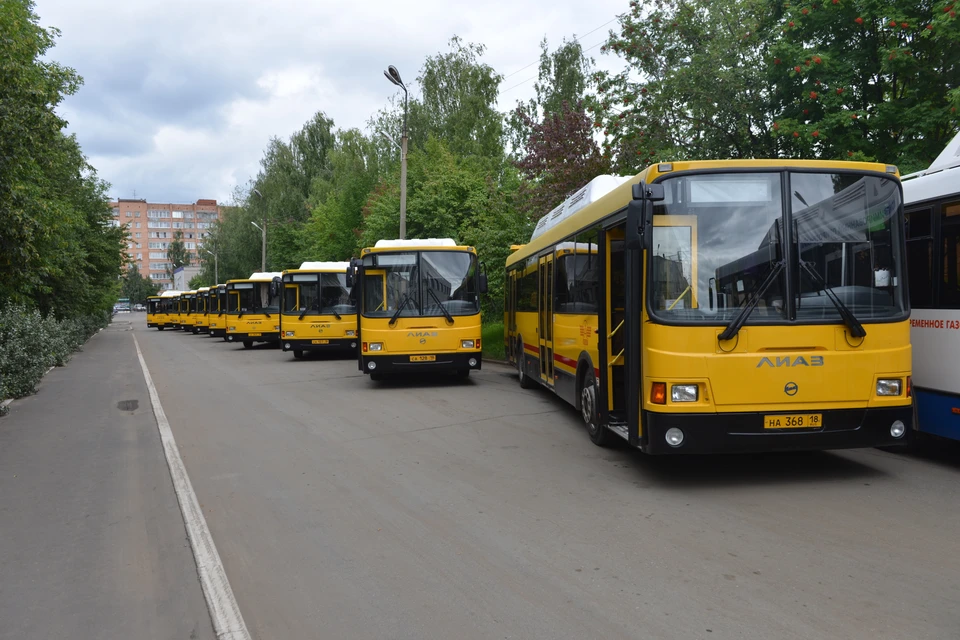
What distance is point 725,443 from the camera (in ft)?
21.4

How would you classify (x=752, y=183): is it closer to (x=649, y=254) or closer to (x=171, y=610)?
(x=649, y=254)

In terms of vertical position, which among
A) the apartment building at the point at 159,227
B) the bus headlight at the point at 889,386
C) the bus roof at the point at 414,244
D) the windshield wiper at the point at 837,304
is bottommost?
the bus headlight at the point at 889,386

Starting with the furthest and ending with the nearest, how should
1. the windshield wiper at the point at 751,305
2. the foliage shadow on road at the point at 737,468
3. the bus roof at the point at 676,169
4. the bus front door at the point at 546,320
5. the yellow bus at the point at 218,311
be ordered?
the yellow bus at the point at 218,311, the bus front door at the point at 546,320, the foliage shadow on road at the point at 737,468, the bus roof at the point at 676,169, the windshield wiper at the point at 751,305

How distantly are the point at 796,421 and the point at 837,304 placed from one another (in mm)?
1041

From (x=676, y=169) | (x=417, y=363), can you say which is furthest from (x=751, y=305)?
(x=417, y=363)

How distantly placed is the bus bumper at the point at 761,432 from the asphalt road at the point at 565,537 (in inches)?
16.2

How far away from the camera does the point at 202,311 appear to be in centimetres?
5175

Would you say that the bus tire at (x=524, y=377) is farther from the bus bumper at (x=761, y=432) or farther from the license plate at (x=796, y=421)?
the license plate at (x=796, y=421)

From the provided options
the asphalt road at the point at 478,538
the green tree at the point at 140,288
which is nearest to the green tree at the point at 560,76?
the asphalt road at the point at 478,538

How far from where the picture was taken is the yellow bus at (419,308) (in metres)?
15.1

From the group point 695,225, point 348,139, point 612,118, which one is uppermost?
point 348,139

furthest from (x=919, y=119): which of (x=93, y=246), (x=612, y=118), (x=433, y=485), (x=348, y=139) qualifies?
(x=348, y=139)

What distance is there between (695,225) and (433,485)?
328 centimetres

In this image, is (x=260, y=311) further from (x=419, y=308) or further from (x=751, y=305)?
(x=751, y=305)
